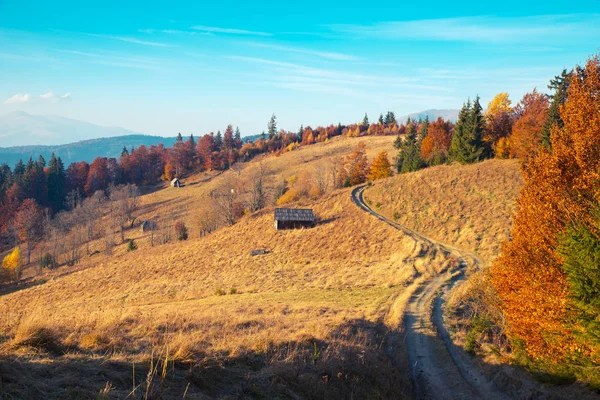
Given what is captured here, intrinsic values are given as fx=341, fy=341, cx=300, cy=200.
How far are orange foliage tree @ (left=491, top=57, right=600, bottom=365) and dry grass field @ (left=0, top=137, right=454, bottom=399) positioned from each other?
4.84 metres

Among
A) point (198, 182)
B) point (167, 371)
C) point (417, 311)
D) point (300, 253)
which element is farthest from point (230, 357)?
point (198, 182)

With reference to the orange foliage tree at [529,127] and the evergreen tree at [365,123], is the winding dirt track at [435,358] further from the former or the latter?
the evergreen tree at [365,123]

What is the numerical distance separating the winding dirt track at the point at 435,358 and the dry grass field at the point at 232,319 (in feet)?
2.73

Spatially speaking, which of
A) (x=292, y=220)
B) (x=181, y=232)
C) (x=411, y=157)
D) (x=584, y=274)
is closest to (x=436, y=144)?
(x=411, y=157)

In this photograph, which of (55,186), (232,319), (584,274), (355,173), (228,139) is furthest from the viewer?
(228,139)

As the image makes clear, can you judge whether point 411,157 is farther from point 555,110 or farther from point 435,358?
point 435,358

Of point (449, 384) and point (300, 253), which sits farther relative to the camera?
point (300, 253)

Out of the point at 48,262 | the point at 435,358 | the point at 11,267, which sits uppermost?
the point at 435,358

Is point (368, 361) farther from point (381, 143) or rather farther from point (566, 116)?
point (381, 143)

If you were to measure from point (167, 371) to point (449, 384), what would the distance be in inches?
437

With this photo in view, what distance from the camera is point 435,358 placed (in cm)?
1496

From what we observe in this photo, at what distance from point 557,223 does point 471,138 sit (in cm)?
5600

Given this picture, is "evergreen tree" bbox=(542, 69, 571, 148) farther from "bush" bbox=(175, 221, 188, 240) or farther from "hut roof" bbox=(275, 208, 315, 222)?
"bush" bbox=(175, 221, 188, 240)

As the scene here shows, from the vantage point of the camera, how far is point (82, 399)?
5469mm
